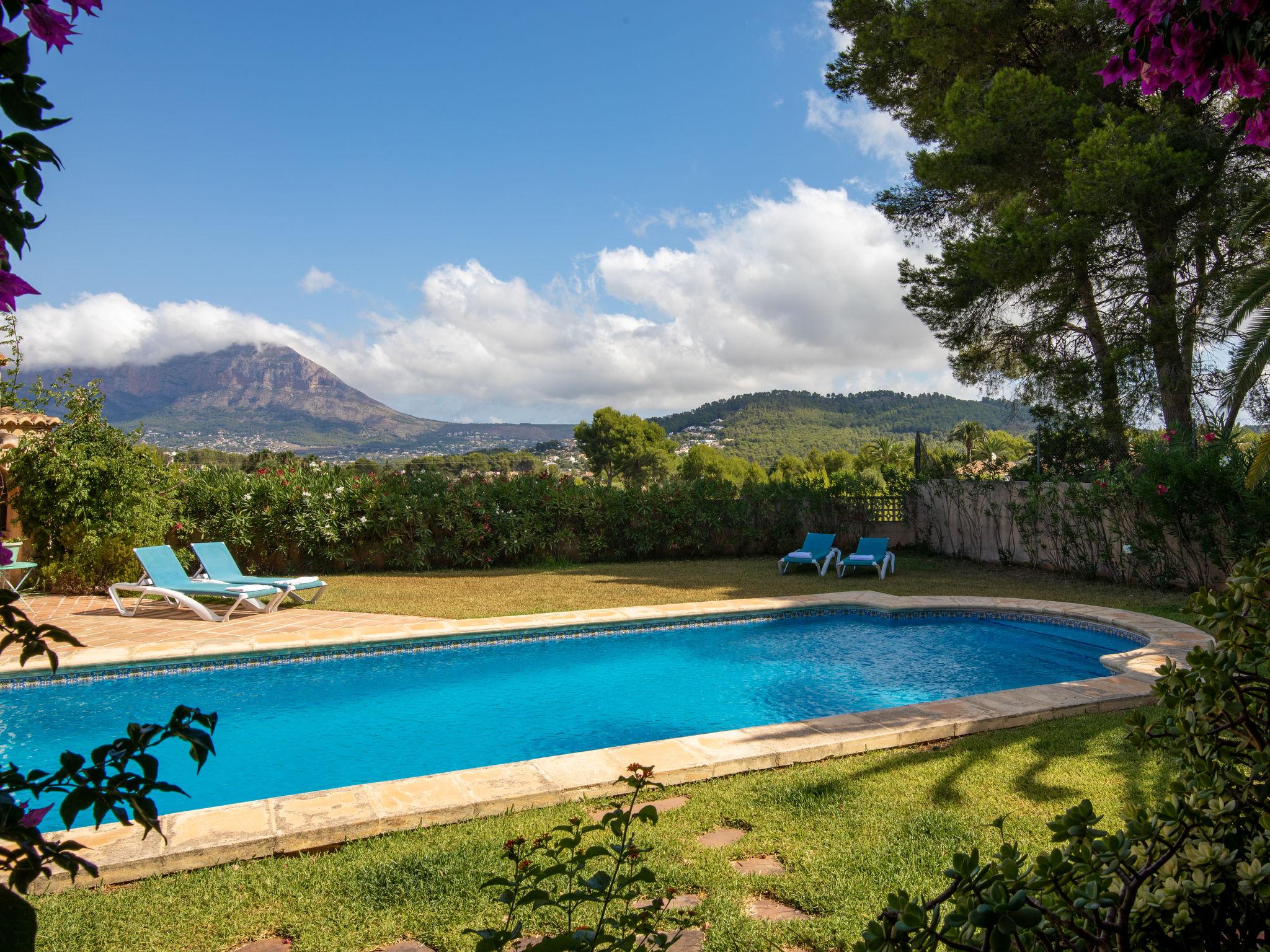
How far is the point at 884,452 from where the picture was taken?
54.0 meters

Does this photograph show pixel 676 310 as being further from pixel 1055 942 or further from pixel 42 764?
pixel 1055 942

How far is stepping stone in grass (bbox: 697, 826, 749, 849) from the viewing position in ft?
10.6

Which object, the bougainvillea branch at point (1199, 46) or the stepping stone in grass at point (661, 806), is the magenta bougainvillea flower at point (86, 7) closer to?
the bougainvillea branch at point (1199, 46)

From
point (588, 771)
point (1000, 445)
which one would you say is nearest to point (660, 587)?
point (588, 771)

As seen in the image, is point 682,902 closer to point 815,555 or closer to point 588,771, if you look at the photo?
point 588,771

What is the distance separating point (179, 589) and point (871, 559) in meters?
10.2

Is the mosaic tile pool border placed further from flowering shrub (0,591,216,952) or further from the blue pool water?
flowering shrub (0,591,216,952)

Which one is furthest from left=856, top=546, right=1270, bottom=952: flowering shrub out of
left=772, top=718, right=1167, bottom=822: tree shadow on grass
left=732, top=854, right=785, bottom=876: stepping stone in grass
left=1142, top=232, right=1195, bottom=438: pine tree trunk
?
left=1142, top=232, right=1195, bottom=438: pine tree trunk

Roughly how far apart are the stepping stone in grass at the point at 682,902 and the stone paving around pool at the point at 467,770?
0.23m

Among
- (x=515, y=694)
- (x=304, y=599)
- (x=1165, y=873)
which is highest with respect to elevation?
(x=1165, y=873)

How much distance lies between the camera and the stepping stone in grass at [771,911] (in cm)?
260

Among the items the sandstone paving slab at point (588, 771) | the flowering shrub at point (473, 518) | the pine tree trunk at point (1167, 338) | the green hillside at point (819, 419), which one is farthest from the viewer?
the green hillside at point (819, 419)

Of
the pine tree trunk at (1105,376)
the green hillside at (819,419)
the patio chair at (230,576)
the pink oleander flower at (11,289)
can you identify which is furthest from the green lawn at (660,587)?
the green hillside at (819,419)

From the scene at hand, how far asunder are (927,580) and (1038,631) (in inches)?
135
